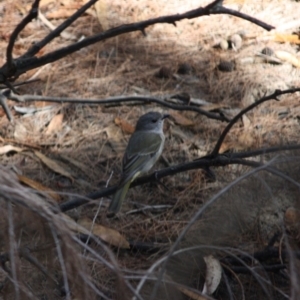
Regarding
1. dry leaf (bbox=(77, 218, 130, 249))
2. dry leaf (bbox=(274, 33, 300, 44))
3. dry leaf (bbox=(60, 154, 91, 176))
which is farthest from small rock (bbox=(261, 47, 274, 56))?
dry leaf (bbox=(77, 218, 130, 249))

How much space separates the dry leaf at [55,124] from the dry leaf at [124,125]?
1.77 feet

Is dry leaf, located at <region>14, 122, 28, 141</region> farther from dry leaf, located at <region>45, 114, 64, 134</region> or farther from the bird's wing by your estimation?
the bird's wing

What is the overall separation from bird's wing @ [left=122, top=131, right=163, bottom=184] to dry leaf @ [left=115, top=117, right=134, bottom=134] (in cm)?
52

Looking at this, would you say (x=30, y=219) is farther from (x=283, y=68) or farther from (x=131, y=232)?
(x=283, y=68)

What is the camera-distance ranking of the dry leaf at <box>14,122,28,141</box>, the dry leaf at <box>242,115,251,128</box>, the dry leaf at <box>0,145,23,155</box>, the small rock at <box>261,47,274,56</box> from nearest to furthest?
the dry leaf at <box>0,145,23,155</box>
the dry leaf at <box>14,122,28,141</box>
the dry leaf at <box>242,115,251,128</box>
the small rock at <box>261,47,274,56</box>

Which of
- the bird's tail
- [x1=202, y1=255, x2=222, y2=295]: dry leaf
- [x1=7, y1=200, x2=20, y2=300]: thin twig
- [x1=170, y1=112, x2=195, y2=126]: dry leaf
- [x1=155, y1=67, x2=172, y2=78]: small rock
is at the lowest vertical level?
[x1=202, y1=255, x2=222, y2=295]: dry leaf

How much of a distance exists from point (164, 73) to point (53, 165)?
1707 millimetres

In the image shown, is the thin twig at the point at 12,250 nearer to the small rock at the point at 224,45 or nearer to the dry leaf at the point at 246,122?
the dry leaf at the point at 246,122

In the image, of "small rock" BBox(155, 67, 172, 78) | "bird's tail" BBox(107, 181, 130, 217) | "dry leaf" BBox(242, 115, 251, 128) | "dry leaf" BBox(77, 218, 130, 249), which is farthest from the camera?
"small rock" BBox(155, 67, 172, 78)

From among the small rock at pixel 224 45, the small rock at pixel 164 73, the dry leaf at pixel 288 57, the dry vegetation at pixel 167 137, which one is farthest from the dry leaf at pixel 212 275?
the small rock at pixel 224 45

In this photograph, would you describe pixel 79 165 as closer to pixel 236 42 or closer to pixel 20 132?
pixel 20 132

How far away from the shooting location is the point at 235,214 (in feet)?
17.1

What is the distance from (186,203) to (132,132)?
1.14m

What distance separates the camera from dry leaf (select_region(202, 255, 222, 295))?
4961 mm
